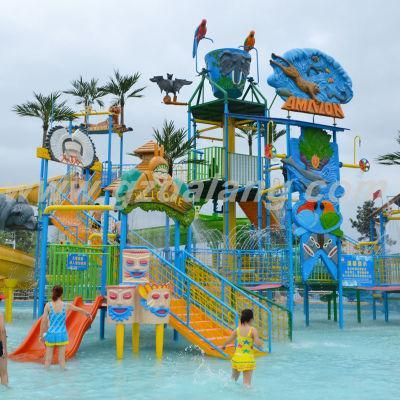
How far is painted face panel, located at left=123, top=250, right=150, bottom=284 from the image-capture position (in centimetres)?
1116

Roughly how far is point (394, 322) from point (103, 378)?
15216 millimetres

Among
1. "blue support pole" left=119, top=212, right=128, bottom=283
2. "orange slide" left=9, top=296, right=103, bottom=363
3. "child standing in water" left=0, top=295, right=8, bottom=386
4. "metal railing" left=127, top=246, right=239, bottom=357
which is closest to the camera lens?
"child standing in water" left=0, top=295, right=8, bottom=386

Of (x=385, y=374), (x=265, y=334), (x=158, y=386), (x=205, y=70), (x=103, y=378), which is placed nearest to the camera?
Result: (x=158, y=386)

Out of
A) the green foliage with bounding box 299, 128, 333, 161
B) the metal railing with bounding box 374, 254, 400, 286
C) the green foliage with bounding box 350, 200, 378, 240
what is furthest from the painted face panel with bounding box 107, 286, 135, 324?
the green foliage with bounding box 350, 200, 378, 240

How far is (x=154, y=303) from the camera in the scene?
35.9 feet

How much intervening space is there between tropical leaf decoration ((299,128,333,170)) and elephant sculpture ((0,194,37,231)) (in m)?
8.71

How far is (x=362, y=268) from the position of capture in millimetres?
18922

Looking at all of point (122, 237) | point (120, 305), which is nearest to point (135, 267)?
point (120, 305)

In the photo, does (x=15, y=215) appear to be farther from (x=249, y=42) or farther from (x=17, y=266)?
(x=249, y=42)

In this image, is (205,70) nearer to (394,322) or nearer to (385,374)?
(394,322)

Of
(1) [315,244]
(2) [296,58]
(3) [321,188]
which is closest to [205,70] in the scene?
(2) [296,58]

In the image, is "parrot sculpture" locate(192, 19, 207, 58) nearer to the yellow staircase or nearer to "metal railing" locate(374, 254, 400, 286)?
the yellow staircase

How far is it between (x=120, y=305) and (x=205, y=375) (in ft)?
7.93

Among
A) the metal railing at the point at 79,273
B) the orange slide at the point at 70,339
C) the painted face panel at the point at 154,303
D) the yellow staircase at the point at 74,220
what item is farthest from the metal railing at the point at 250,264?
the painted face panel at the point at 154,303
